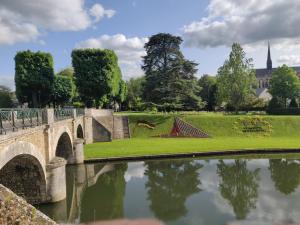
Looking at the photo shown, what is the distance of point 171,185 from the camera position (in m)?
25.5

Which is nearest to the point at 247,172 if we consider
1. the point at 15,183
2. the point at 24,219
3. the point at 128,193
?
the point at 128,193

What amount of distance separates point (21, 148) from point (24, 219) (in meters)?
6.86

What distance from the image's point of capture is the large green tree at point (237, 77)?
192ft

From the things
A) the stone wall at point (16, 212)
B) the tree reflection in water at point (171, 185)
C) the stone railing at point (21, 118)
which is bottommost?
the tree reflection in water at point (171, 185)

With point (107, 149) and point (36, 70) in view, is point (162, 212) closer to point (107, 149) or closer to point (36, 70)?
point (107, 149)

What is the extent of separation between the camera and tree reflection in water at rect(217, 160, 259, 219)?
1997cm

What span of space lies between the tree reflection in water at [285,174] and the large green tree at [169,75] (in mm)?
21921

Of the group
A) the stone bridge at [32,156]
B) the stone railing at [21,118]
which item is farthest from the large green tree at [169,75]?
the stone railing at [21,118]

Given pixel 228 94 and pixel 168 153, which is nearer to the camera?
pixel 168 153

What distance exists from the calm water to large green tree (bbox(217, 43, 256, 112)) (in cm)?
2713

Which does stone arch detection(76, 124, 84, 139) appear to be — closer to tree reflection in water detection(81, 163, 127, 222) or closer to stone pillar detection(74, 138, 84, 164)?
stone pillar detection(74, 138, 84, 164)

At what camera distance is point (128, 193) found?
76.8ft

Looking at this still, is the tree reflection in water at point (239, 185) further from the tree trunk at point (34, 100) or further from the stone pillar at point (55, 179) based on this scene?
the tree trunk at point (34, 100)

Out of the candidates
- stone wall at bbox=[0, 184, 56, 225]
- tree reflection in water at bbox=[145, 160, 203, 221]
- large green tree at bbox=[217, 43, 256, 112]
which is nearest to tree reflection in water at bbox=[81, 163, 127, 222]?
tree reflection in water at bbox=[145, 160, 203, 221]
